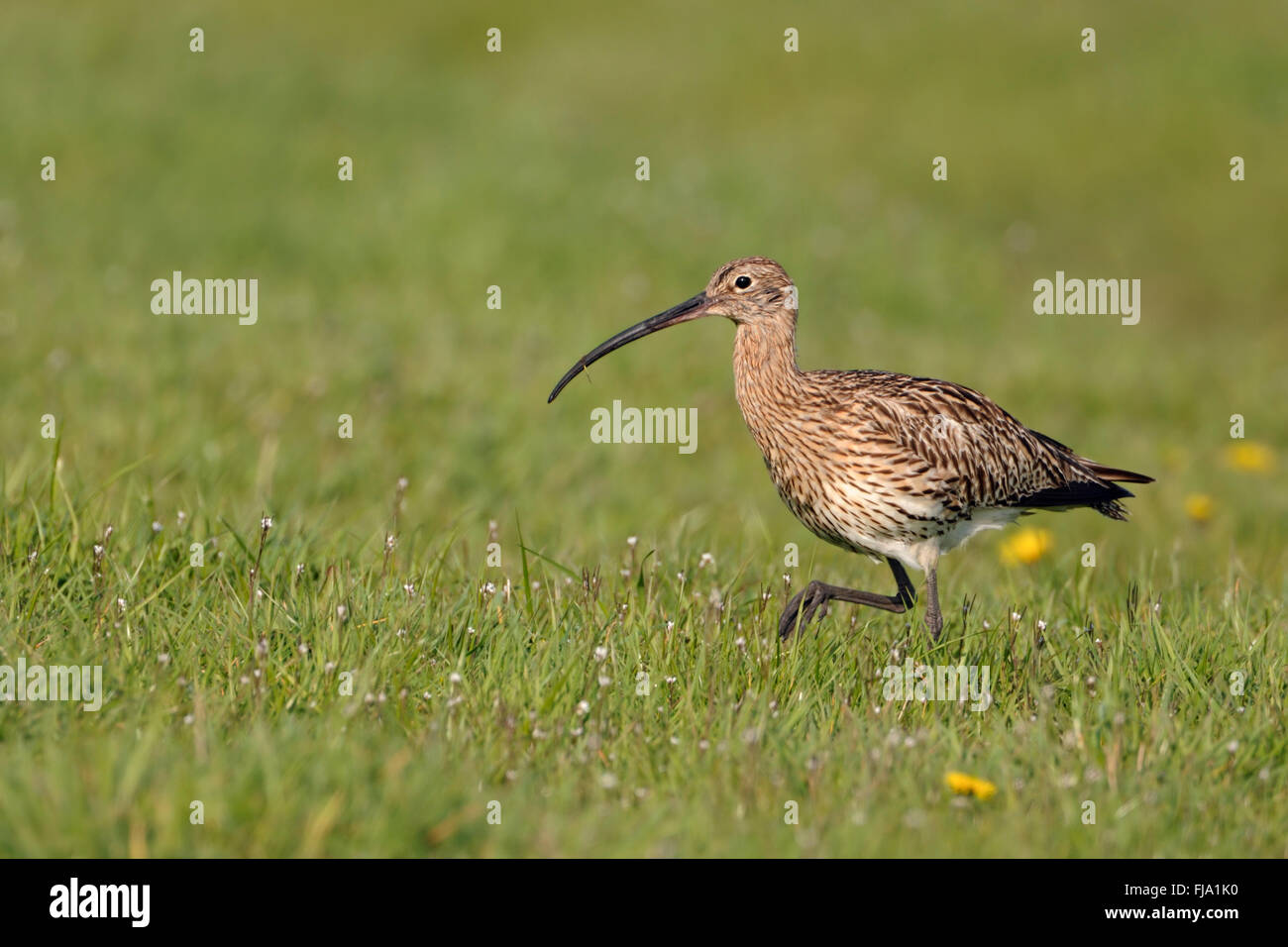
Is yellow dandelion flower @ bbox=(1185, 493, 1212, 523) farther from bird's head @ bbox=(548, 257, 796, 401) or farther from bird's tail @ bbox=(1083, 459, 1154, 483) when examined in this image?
bird's head @ bbox=(548, 257, 796, 401)

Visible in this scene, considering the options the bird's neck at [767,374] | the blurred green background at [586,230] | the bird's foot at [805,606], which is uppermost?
the blurred green background at [586,230]

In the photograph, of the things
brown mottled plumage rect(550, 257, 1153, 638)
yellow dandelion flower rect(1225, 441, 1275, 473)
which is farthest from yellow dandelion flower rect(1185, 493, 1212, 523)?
brown mottled plumage rect(550, 257, 1153, 638)

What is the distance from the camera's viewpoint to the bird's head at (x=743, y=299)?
19.9 feet

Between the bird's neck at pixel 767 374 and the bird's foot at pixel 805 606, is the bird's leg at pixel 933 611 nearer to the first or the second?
the bird's foot at pixel 805 606

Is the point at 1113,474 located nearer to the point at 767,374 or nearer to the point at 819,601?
the point at 767,374

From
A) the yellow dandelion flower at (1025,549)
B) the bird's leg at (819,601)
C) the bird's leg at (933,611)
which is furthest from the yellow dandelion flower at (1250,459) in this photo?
the bird's leg at (933,611)

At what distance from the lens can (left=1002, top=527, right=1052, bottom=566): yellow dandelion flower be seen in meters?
7.83

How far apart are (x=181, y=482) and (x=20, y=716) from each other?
3743mm

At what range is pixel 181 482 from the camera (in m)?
7.71

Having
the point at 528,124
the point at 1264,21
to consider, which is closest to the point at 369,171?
the point at 528,124

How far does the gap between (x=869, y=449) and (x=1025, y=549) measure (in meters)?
2.45

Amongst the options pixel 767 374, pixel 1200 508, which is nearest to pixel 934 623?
pixel 767 374

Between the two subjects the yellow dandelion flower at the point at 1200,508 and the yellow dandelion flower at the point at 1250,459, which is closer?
the yellow dandelion flower at the point at 1200,508
